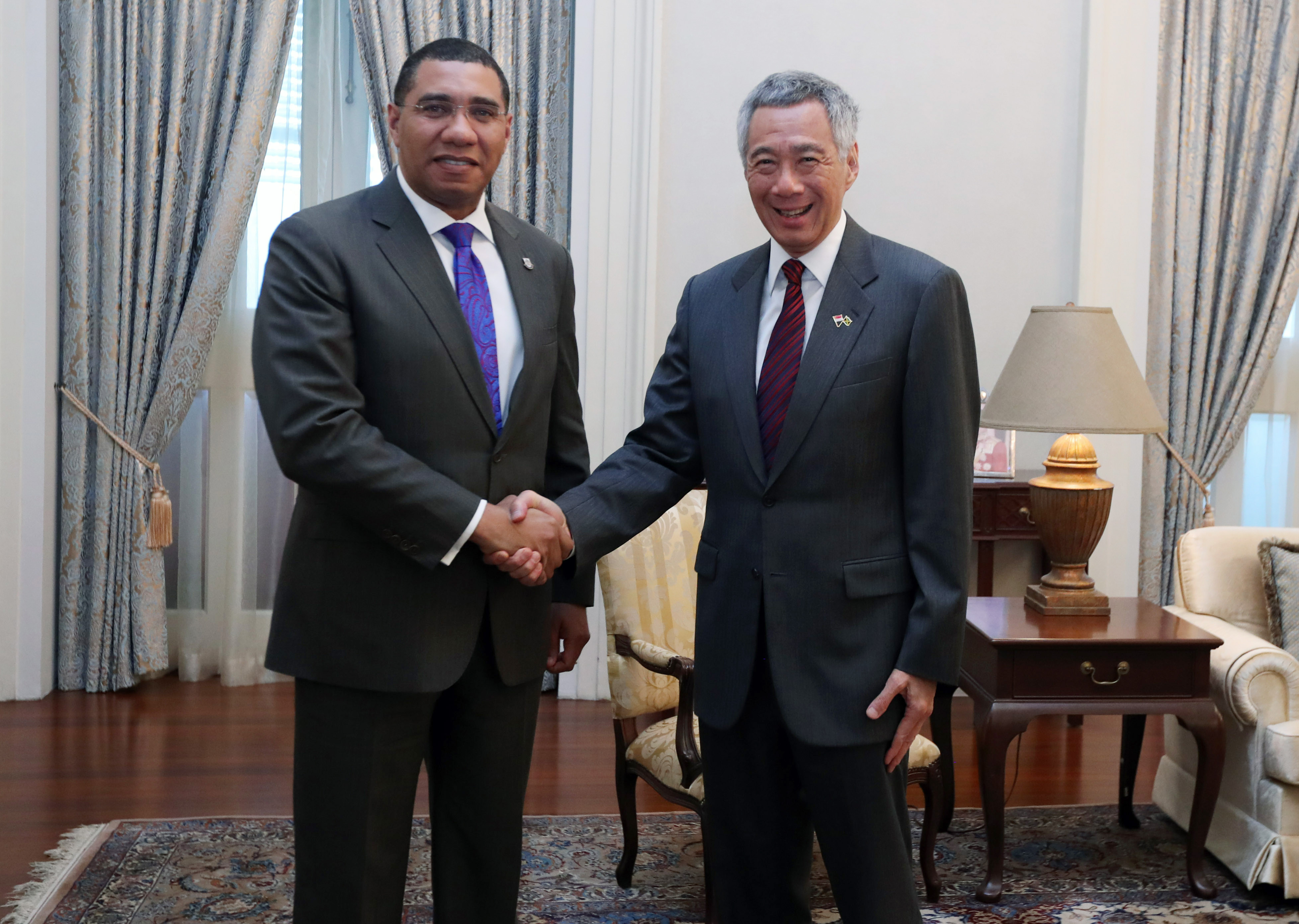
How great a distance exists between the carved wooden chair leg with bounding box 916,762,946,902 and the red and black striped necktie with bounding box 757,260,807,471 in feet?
4.14

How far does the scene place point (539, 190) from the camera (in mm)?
4309

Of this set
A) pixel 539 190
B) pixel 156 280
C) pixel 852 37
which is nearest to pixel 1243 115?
pixel 852 37

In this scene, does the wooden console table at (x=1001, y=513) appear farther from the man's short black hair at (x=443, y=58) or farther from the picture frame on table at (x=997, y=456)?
the man's short black hair at (x=443, y=58)

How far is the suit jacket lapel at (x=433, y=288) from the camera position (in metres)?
1.78

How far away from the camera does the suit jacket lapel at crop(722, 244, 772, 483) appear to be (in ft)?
5.71

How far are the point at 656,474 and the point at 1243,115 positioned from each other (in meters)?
3.62

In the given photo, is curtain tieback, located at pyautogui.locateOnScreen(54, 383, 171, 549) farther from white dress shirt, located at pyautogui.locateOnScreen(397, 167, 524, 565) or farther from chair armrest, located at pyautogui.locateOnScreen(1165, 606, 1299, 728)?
chair armrest, located at pyautogui.locateOnScreen(1165, 606, 1299, 728)

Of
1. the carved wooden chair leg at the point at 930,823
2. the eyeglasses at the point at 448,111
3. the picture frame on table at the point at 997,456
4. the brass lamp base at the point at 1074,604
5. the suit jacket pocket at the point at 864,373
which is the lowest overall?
the carved wooden chair leg at the point at 930,823

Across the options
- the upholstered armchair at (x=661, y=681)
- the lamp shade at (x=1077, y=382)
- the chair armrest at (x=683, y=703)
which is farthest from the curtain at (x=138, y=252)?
the lamp shade at (x=1077, y=382)

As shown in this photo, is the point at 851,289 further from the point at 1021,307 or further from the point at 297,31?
the point at 297,31

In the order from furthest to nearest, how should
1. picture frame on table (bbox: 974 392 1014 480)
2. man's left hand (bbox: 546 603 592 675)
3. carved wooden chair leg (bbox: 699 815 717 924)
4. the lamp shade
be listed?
picture frame on table (bbox: 974 392 1014 480) < the lamp shade < carved wooden chair leg (bbox: 699 815 717 924) < man's left hand (bbox: 546 603 592 675)

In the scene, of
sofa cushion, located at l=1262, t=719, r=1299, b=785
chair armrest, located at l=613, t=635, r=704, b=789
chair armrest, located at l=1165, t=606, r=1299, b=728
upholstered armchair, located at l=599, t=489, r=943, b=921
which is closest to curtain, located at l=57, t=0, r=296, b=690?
upholstered armchair, located at l=599, t=489, r=943, b=921

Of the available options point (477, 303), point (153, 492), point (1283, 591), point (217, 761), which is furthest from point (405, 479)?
point (153, 492)

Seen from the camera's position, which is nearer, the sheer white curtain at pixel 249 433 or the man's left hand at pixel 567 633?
the man's left hand at pixel 567 633
